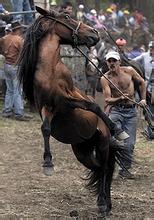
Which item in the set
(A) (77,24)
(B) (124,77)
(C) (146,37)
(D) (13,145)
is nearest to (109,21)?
(C) (146,37)

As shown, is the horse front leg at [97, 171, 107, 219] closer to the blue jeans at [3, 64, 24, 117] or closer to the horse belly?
the horse belly

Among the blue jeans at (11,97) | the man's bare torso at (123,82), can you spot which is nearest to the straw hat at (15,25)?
the blue jeans at (11,97)

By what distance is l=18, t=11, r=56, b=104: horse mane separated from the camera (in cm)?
618

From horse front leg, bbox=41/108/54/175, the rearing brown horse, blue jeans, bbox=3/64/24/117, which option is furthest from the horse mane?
blue jeans, bbox=3/64/24/117

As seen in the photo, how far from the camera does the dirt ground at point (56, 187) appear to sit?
700 cm

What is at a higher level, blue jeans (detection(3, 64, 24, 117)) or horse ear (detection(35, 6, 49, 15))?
horse ear (detection(35, 6, 49, 15))

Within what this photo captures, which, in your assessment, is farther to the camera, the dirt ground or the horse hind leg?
the dirt ground

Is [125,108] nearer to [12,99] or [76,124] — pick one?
[76,124]

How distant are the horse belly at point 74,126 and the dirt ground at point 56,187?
0.98 meters

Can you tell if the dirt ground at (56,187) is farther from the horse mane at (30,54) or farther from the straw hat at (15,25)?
the straw hat at (15,25)

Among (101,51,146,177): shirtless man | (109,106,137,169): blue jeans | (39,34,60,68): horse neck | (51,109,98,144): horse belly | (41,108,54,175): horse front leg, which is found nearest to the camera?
(41,108,54,175): horse front leg

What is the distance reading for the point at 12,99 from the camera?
12844 mm

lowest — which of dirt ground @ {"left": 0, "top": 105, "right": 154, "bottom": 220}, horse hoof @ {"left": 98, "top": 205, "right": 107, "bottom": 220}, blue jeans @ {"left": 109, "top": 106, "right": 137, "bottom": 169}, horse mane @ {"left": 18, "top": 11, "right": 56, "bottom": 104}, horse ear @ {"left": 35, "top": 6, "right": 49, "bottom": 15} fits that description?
dirt ground @ {"left": 0, "top": 105, "right": 154, "bottom": 220}

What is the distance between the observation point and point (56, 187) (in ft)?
27.0
